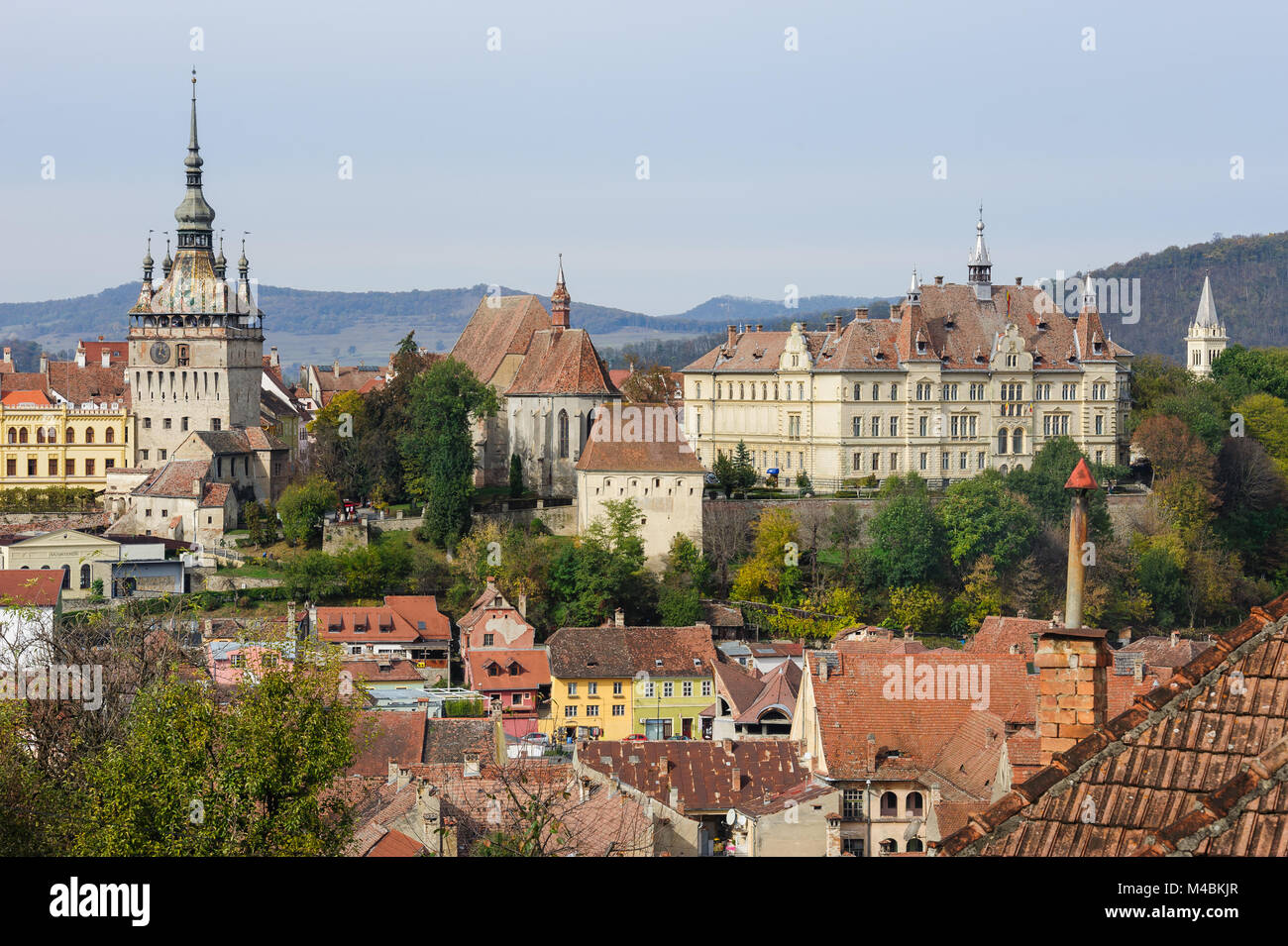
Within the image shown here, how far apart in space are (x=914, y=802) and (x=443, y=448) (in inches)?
1300

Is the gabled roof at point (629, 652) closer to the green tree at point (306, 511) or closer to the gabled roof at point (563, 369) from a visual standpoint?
the green tree at point (306, 511)

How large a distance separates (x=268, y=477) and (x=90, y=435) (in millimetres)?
10531

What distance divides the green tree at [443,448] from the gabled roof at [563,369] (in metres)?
3.62

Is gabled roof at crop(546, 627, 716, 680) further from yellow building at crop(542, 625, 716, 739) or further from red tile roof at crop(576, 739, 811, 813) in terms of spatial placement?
red tile roof at crop(576, 739, 811, 813)

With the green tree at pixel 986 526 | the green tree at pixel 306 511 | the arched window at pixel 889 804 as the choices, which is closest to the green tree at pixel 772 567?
the green tree at pixel 986 526

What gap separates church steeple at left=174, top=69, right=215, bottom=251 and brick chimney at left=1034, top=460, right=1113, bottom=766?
70.6m

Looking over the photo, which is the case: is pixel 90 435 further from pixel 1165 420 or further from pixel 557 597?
pixel 1165 420

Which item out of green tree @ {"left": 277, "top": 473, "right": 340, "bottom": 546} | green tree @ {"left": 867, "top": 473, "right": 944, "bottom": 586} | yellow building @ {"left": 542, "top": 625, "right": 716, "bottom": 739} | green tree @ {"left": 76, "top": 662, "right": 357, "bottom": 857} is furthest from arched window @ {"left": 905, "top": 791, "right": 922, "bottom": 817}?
green tree @ {"left": 277, "top": 473, "right": 340, "bottom": 546}

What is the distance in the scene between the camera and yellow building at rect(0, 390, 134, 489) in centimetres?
7825

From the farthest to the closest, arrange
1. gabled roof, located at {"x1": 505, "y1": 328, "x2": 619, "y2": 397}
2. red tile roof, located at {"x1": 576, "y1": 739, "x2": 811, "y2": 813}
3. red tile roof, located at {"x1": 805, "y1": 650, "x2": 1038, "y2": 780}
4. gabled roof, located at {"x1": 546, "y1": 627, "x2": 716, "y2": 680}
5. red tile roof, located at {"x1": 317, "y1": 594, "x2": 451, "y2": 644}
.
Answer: gabled roof, located at {"x1": 505, "y1": 328, "x2": 619, "y2": 397} → red tile roof, located at {"x1": 317, "y1": 594, "x2": 451, "y2": 644} → gabled roof, located at {"x1": 546, "y1": 627, "x2": 716, "y2": 680} → red tile roof, located at {"x1": 805, "y1": 650, "x2": 1038, "y2": 780} → red tile roof, located at {"x1": 576, "y1": 739, "x2": 811, "y2": 813}

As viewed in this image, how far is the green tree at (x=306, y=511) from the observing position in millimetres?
66000

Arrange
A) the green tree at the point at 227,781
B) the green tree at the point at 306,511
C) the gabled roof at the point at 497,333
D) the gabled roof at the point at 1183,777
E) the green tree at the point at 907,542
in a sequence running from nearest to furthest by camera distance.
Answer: the gabled roof at the point at 1183,777
the green tree at the point at 227,781
the green tree at the point at 907,542
the green tree at the point at 306,511
the gabled roof at the point at 497,333

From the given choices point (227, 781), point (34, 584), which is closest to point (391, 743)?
point (227, 781)

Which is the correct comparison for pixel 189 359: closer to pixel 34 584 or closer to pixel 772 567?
pixel 34 584
